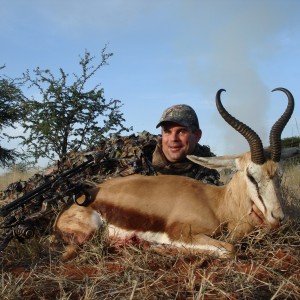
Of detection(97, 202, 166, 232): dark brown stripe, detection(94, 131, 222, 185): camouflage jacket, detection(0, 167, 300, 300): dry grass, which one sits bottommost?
detection(0, 167, 300, 300): dry grass

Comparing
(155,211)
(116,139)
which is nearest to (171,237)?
(155,211)

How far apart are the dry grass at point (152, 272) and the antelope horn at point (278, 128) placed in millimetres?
645

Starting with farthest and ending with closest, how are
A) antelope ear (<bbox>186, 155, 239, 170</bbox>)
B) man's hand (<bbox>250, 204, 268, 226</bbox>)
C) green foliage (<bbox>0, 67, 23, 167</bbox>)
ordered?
green foliage (<bbox>0, 67, 23, 167</bbox>) < antelope ear (<bbox>186, 155, 239, 170</bbox>) < man's hand (<bbox>250, 204, 268, 226</bbox>)

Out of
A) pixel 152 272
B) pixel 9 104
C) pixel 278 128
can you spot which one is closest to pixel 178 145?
pixel 278 128

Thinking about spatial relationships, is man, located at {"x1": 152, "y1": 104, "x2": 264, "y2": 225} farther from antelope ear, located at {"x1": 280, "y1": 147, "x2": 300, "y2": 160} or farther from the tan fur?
antelope ear, located at {"x1": 280, "y1": 147, "x2": 300, "y2": 160}

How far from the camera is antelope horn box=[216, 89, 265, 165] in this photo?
3.33m

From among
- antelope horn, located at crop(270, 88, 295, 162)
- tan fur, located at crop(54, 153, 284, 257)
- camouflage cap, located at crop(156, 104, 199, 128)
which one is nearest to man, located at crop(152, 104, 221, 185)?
camouflage cap, located at crop(156, 104, 199, 128)

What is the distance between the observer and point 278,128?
11.3 feet

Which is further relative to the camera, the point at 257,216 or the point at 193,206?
the point at 193,206

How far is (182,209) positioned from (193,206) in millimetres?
99

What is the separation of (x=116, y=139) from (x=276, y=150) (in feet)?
9.15

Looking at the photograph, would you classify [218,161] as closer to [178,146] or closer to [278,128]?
[278,128]

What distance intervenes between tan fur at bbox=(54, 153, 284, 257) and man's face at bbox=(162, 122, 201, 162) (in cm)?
126

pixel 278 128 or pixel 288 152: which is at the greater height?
pixel 278 128
